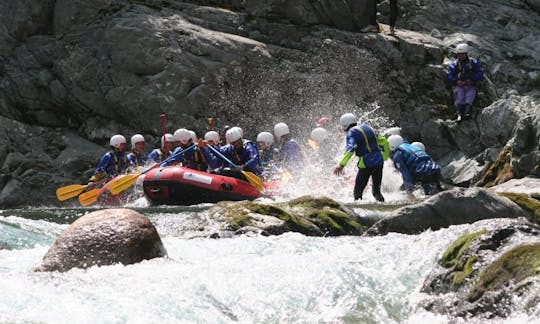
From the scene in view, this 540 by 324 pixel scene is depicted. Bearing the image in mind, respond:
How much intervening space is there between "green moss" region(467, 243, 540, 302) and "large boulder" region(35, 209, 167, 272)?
124 inches

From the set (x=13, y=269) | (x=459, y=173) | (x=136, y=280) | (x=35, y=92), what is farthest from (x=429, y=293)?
(x=35, y=92)

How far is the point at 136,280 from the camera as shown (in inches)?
250

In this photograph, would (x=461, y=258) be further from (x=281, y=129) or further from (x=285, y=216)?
(x=281, y=129)

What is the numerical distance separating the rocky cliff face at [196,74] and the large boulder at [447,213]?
A: 34.0 ft

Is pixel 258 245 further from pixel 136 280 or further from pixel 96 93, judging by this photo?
pixel 96 93

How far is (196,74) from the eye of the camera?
20609 millimetres

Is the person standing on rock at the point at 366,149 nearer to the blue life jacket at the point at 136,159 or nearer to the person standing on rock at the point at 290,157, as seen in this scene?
the person standing on rock at the point at 290,157

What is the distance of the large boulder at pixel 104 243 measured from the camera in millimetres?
6938

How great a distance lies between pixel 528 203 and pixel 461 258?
378cm

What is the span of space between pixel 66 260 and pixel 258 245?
1.95m

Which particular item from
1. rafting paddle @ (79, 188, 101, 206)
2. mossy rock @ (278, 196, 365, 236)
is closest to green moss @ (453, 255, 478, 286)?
mossy rock @ (278, 196, 365, 236)

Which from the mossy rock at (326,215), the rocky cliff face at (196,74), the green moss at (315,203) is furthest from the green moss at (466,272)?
the rocky cliff face at (196,74)

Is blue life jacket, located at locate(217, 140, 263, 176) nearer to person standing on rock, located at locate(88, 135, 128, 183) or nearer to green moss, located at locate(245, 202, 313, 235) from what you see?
person standing on rock, located at locate(88, 135, 128, 183)

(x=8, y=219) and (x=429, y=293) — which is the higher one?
(x=429, y=293)
